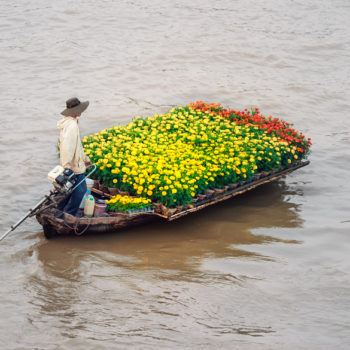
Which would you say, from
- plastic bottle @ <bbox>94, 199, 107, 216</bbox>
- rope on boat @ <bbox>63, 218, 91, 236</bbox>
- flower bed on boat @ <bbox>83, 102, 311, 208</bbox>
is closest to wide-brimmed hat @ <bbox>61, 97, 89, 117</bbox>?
flower bed on boat @ <bbox>83, 102, 311, 208</bbox>

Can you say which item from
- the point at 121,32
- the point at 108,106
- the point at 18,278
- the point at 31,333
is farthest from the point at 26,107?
the point at 31,333

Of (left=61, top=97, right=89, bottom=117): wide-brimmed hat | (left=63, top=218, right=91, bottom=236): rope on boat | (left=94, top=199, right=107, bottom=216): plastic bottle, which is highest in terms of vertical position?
(left=61, top=97, right=89, bottom=117): wide-brimmed hat

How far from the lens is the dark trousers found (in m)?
8.28

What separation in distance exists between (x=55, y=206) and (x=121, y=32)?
11.8 metres

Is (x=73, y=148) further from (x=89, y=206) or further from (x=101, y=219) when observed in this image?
(x=101, y=219)

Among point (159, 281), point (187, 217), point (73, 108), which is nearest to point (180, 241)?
point (187, 217)

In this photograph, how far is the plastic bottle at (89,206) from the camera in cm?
816

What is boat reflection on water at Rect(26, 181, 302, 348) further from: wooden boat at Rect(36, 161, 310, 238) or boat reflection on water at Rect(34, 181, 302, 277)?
wooden boat at Rect(36, 161, 310, 238)

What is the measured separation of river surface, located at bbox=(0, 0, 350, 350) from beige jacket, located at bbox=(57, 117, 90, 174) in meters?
1.04

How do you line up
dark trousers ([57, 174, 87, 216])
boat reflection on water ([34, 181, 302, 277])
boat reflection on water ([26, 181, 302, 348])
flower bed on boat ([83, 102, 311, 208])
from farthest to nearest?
flower bed on boat ([83, 102, 311, 208]) → dark trousers ([57, 174, 87, 216]) → boat reflection on water ([34, 181, 302, 277]) → boat reflection on water ([26, 181, 302, 348])

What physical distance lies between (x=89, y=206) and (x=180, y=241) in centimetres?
136

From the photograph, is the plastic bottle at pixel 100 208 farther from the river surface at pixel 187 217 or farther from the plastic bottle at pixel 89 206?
the river surface at pixel 187 217

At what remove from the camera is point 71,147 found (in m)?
8.11

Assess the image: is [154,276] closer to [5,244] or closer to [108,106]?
[5,244]
